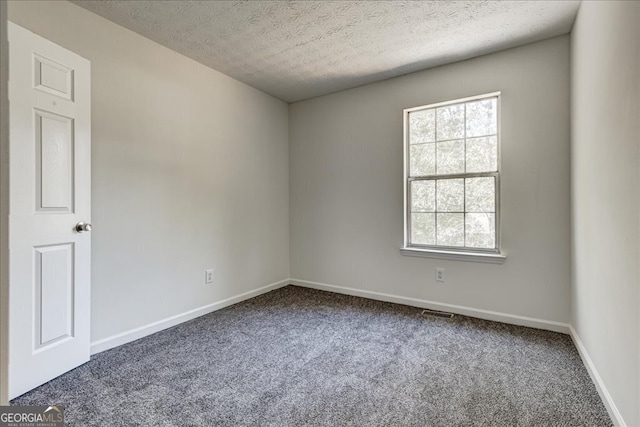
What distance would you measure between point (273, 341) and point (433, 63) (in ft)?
9.51

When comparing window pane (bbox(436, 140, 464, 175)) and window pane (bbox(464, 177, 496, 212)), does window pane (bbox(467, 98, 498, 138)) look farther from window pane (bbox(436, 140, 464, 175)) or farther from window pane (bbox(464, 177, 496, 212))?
window pane (bbox(464, 177, 496, 212))

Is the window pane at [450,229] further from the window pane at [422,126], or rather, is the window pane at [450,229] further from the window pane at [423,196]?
the window pane at [422,126]

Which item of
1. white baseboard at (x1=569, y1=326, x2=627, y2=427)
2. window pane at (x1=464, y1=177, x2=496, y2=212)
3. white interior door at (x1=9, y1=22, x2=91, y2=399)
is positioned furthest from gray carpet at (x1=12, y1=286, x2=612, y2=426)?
window pane at (x1=464, y1=177, x2=496, y2=212)

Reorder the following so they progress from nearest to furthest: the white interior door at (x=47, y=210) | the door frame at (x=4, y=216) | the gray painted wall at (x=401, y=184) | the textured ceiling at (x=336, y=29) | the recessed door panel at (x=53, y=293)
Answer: the door frame at (x=4, y=216)
the white interior door at (x=47, y=210)
the recessed door panel at (x=53, y=293)
the textured ceiling at (x=336, y=29)
the gray painted wall at (x=401, y=184)

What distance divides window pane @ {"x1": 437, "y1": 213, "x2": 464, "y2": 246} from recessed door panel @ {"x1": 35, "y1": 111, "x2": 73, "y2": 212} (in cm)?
302

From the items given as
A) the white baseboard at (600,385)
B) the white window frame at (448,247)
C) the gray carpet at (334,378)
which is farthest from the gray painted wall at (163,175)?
the white baseboard at (600,385)

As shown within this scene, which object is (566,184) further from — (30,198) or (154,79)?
(30,198)

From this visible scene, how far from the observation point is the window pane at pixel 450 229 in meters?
3.02

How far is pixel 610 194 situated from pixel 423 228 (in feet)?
5.66

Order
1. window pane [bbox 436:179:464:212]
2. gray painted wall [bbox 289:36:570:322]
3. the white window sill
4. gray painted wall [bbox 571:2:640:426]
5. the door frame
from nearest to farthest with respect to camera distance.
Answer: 1. the door frame
2. gray painted wall [bbox 571:2:640:426]
3. gray painted wall [bbox 289:36:570:322]
4. the white window sill
5. window pane [bbox 436:179:464:212]

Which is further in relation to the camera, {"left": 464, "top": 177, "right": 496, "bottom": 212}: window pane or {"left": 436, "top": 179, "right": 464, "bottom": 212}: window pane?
{"left": 436, "top": 179, "right": 464, "bottom": 212}: window pane

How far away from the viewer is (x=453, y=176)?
3.05 metres

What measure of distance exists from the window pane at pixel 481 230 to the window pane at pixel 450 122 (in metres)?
0.80

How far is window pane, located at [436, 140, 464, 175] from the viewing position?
119 inches
